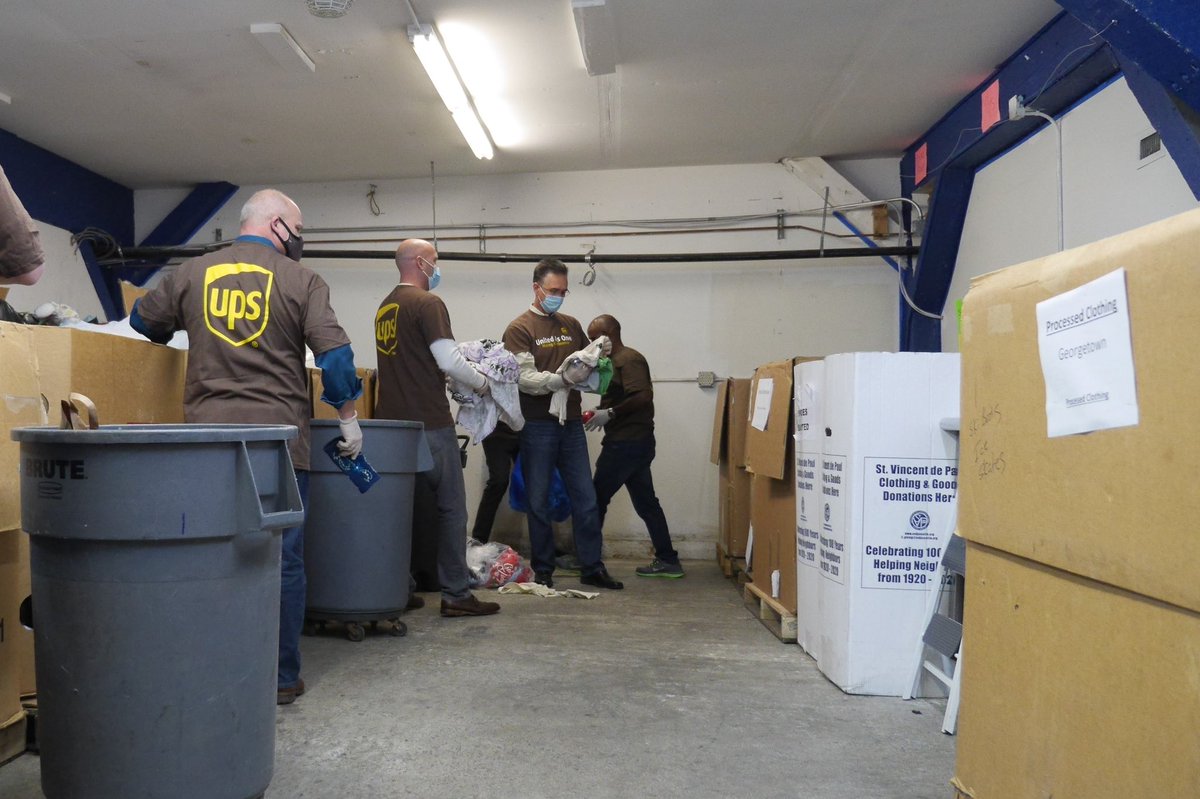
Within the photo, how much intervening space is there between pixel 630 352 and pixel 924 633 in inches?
107

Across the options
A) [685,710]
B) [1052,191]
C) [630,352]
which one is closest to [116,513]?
[685,710]

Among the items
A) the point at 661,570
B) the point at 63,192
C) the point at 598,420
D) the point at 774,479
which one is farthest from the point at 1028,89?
the point at 63,192

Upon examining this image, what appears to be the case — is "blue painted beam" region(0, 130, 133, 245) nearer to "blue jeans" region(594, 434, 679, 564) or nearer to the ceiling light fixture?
the ceiling light fixture

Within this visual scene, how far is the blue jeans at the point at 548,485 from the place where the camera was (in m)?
4.21

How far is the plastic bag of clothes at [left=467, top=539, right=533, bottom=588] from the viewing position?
172 inches

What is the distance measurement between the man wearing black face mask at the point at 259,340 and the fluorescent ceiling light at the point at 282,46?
1.52 meters

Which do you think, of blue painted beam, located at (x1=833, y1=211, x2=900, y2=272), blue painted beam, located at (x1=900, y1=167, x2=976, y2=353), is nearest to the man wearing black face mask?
blue painted beam, located at (x1=900, y1=167, x2=976, y2=353)

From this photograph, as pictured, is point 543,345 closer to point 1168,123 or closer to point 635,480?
point 635,480

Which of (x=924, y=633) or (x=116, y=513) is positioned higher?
(x=116, y=513)

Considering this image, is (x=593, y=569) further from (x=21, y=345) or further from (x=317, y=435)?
(x=21, y=345)

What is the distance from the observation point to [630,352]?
4.88 meters

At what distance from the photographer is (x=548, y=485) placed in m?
4.25

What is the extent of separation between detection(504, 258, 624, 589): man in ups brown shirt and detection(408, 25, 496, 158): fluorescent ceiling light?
96 centimetres

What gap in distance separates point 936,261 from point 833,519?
Answer: 118 inches
